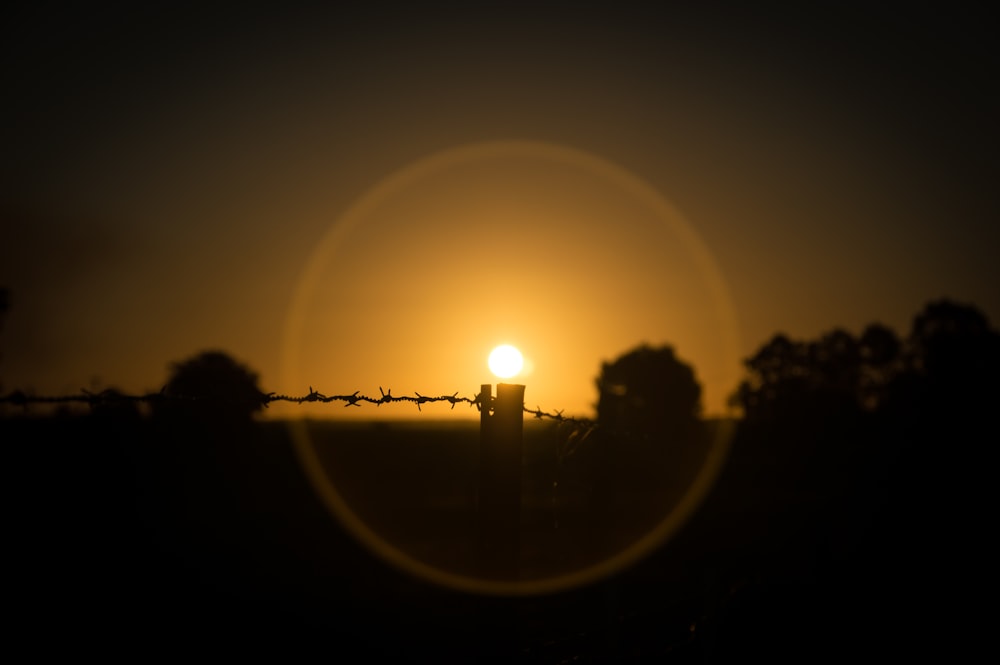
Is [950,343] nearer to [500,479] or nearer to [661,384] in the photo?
[661,384]

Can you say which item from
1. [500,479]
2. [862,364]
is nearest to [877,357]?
[862,364]

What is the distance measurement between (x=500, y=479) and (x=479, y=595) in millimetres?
640

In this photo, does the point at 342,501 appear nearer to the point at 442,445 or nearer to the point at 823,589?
the point at 823,589

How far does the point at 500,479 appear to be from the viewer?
3.69 m

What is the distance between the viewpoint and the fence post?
3.67 meters

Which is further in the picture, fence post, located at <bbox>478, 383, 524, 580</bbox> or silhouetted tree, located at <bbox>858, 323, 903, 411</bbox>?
silhouetted tree, located at <bbox>858, 323, 903, 411</bbox>

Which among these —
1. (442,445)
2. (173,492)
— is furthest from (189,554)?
(442,445)

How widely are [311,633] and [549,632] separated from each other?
16.3 ft

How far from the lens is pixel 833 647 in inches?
284

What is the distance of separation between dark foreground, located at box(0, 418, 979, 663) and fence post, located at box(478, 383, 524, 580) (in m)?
0.25

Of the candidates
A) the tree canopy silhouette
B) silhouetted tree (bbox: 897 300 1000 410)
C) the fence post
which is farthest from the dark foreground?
silhouetted tree (bbox: 897 300 1000 410)

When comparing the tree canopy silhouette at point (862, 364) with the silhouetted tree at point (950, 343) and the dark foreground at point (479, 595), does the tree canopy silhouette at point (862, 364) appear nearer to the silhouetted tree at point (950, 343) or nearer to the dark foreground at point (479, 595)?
the silhouetted tree at point (950, 343)

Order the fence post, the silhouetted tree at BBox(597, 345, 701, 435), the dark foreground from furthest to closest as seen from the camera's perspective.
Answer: the silhouetted tree at BBox(597, 345, 701, 435)
the dark foreground
the fence post

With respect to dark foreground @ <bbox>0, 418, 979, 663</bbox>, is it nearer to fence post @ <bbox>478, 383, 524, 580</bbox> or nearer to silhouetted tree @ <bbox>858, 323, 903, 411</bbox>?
fence post @ <bbox>478, 383, 524, 580</bbox>
